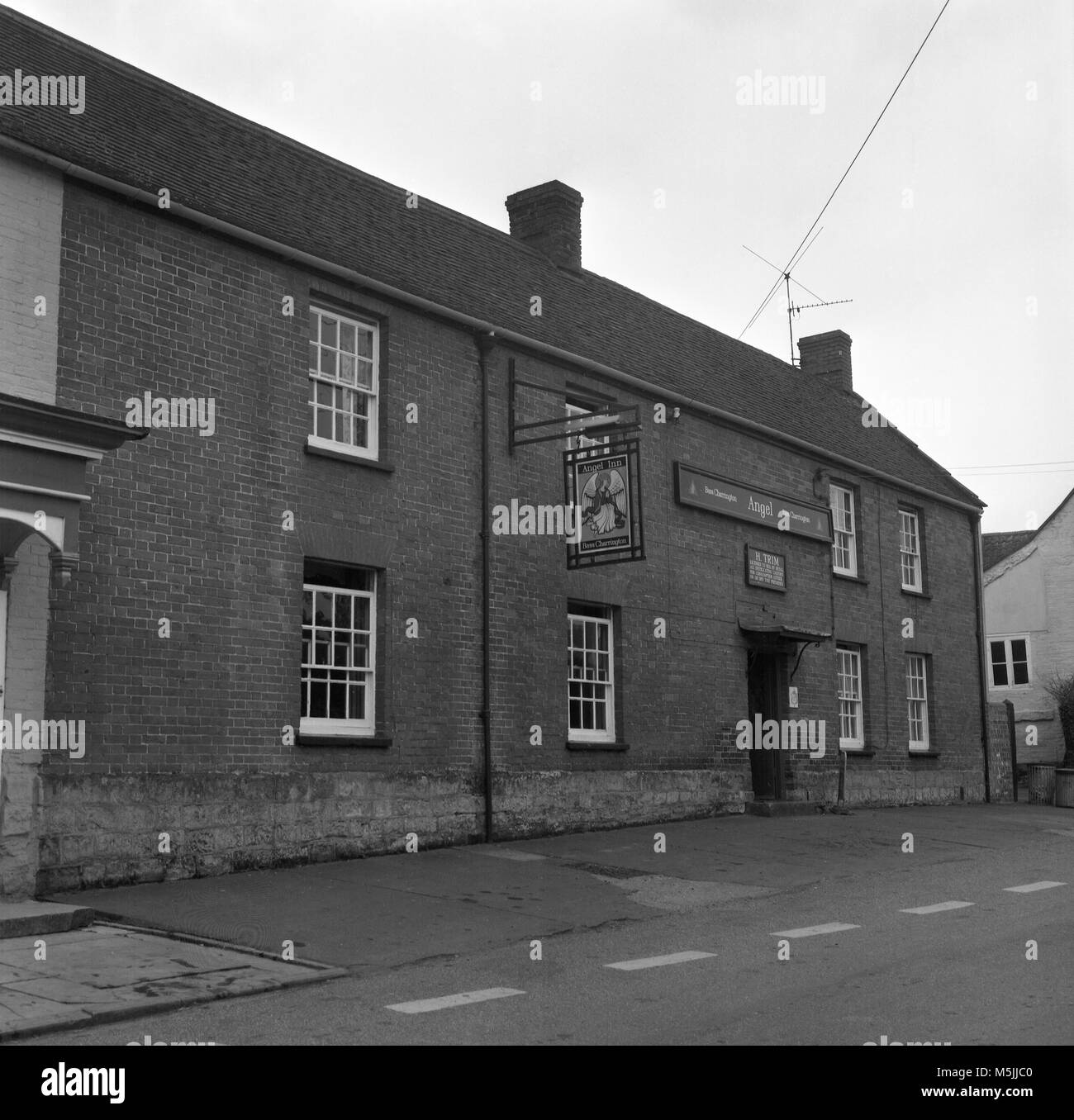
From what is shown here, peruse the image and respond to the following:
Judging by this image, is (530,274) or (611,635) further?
(530,274)

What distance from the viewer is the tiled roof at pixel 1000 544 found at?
36.3 metres

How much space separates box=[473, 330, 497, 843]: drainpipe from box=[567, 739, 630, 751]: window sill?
57.6 inches

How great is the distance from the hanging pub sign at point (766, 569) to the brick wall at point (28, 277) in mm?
11274

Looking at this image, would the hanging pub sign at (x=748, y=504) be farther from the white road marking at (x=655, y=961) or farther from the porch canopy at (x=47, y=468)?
the white road marking at (x=655, y=961)

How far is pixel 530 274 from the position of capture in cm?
1852

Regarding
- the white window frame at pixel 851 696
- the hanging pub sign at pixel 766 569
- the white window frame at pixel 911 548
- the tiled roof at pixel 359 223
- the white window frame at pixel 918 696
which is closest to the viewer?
the tiled roof at pixel 359 223

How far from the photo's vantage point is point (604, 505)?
15.6 metres

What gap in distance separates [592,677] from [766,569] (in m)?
4.50

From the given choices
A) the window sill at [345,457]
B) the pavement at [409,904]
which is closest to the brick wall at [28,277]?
the window sill at [345,457]

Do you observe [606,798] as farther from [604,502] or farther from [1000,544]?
[1000,544]

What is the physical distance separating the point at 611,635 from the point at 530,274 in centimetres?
520

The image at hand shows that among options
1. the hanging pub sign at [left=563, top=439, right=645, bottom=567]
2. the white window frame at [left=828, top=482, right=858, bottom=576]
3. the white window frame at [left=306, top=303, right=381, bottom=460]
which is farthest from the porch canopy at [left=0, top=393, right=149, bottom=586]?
the white window frame at [left=828, top=482, right=858, bottom=576]
